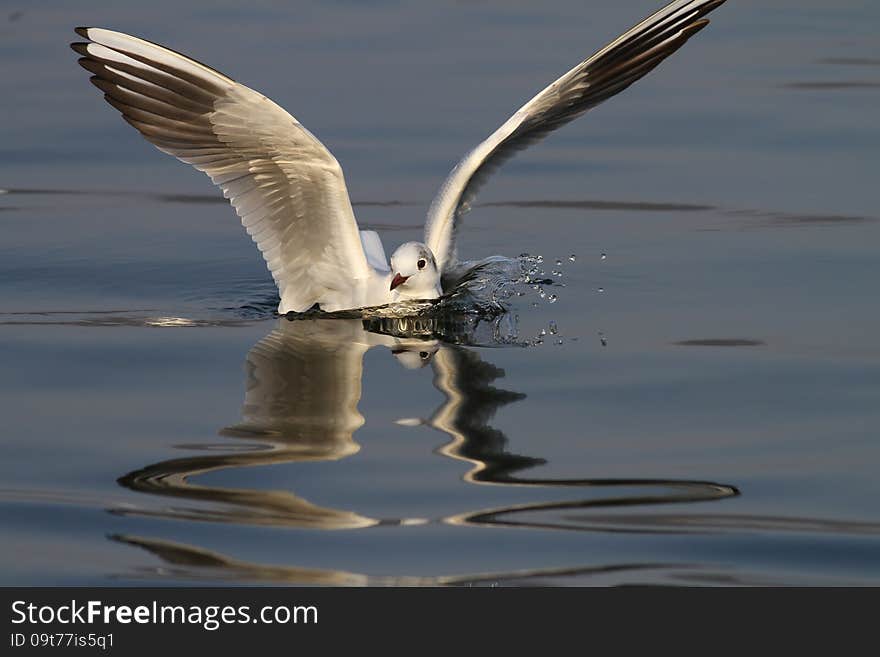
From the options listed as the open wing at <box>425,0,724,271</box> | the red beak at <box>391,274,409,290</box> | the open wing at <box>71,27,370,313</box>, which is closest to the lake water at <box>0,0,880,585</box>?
the red beak at <box>391,274,409,290</box>

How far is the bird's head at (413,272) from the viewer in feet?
28.8

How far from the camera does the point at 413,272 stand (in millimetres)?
8766

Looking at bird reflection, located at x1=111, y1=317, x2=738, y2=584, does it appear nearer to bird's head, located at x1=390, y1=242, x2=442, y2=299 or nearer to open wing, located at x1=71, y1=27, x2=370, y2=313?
bird's head, located at x1=390, y1=242, x2=442, y2=299

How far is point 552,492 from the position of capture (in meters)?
5.88

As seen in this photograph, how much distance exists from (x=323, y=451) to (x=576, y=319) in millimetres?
2480

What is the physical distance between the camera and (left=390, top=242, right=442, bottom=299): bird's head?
8766 millimetres

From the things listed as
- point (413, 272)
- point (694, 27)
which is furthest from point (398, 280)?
point (694, 27)

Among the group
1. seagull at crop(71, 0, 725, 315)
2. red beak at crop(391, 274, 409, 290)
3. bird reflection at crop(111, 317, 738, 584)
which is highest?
seagull at crop(71, 0, 725, 315)

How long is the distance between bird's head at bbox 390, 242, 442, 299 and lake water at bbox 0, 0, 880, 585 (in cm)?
35

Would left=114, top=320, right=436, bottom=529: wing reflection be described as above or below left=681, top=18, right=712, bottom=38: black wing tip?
below

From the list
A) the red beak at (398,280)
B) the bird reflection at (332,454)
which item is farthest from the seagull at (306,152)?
the bird reflection at (332,454)

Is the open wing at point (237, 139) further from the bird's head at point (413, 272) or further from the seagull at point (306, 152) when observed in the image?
the bird's head at point (413, 272)

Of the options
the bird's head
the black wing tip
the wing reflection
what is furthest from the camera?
the black wing tip

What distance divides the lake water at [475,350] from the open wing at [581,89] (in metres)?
0.63
